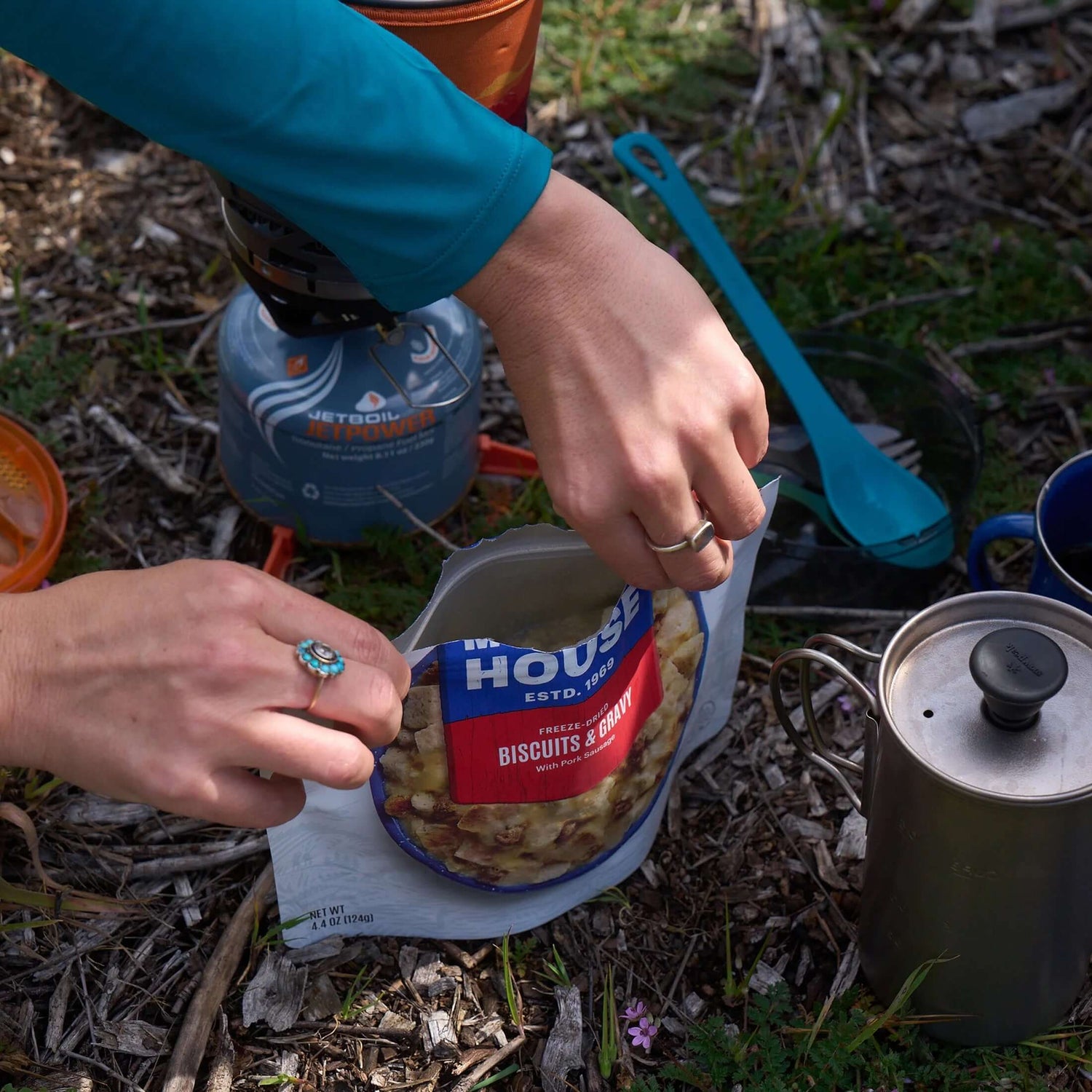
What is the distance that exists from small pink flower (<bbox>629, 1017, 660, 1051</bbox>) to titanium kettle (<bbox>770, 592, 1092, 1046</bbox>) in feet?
0.78

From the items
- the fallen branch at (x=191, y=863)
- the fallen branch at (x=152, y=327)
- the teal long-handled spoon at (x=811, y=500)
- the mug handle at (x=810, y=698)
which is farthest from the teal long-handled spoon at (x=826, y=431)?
the fallen branch at (x=191, y=863)

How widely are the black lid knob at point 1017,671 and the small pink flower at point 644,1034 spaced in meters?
0.51

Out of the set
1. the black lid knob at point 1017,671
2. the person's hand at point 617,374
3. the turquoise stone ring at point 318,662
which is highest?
the person's hand at point 617,374

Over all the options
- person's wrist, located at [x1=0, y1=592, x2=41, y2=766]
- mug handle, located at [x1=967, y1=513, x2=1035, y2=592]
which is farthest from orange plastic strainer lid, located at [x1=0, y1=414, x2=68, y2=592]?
mug handle, located at [x1=967, y1=513, x2=1035, y2=592]

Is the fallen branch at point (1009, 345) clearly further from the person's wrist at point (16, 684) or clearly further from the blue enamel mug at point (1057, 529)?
the person's wrist at point (16, 684)

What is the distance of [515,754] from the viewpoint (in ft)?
3.58

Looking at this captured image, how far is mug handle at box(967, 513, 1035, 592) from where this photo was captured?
4.58 feet

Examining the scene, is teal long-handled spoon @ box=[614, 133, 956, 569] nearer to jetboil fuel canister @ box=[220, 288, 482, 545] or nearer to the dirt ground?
the dirt ground

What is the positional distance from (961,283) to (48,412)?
57.8 inches

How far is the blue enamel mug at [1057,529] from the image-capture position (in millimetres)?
1312

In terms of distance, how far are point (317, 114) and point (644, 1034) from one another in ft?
3.00

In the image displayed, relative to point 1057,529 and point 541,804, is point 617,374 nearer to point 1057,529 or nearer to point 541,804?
point 541,804

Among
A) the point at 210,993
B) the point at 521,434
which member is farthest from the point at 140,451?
the point at 210,993

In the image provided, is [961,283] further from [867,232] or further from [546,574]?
[546,574]
